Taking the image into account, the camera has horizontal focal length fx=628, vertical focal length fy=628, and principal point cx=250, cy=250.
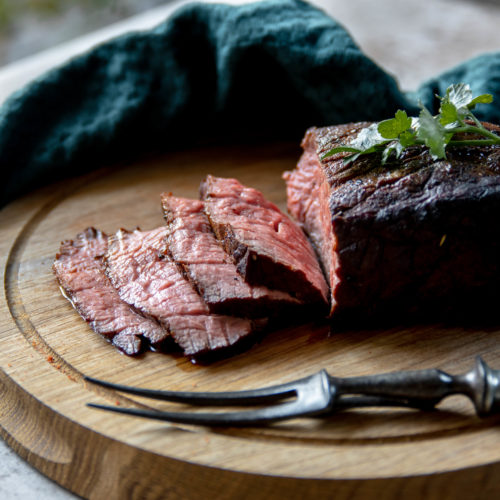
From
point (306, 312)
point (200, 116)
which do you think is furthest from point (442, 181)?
point (200, 116)

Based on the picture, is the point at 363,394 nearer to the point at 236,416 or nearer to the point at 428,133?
the point at 236,416

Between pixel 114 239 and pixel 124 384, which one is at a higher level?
pixel 114 239

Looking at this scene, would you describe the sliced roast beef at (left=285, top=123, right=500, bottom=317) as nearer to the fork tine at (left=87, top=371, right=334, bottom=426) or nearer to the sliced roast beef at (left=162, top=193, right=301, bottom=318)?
the sliced roast beef at (left=162, top=193, right=301, bottom=318)

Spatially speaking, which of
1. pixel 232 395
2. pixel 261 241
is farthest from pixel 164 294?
pixel 232 395

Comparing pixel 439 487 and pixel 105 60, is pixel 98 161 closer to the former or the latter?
pixel 105 60

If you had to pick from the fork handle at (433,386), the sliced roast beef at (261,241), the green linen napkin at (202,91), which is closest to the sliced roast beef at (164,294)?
the sliced roast beef at (261,241)

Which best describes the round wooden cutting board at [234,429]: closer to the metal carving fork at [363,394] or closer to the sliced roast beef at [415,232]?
the metal carving fork at [363,394]

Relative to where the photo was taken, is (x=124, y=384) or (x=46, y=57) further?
(x=46, y=57)
